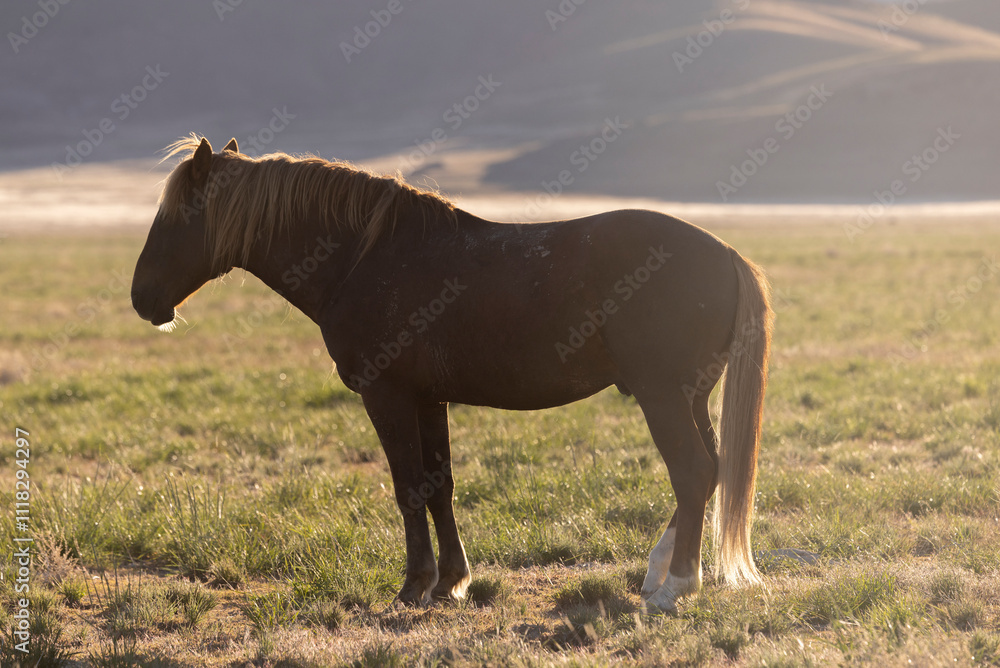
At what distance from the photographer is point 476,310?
3.83m

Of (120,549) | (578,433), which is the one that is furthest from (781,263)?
(120,549)

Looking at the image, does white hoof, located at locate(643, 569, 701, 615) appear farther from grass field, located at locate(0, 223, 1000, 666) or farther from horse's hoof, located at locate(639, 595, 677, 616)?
grass field, located at locate(0, 223, 1000, 666)

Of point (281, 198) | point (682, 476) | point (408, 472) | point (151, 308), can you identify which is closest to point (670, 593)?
point (682, 476)

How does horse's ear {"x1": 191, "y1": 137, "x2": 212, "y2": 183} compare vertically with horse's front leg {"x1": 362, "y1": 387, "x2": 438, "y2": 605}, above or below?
above

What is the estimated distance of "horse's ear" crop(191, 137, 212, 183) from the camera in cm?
411

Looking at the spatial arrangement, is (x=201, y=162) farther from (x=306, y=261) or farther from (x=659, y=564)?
(x=659, y=564)

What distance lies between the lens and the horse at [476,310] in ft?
12.1

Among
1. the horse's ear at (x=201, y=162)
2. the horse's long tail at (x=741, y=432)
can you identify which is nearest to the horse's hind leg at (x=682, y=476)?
the horse's long tail at (x=741, y=432)

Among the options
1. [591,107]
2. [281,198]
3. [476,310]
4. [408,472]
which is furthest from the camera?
[591,107]

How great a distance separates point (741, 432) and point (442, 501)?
169cm

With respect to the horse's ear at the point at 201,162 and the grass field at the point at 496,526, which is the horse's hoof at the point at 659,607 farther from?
the horse's ear at the point at 201,162

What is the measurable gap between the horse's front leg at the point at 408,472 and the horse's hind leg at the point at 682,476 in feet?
4.01

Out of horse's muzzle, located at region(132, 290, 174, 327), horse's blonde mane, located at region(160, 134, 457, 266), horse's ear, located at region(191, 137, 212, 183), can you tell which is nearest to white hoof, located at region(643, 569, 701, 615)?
horse's blonde mane, located at region(160, 134, 457, 266)

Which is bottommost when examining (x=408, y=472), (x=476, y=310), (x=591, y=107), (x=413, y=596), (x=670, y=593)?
(x=413, y=596)
